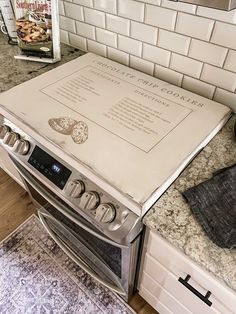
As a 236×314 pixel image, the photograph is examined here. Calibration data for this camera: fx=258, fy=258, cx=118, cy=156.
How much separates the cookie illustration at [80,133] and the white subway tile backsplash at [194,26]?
0.44m

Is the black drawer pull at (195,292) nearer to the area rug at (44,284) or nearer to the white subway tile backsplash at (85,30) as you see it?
the area rug at (44,284)

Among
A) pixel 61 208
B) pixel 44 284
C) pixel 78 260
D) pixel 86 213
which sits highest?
pixel 86 213

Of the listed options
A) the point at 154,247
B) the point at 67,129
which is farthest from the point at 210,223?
the point at 67,129

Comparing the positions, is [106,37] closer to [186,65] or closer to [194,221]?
[186,65]

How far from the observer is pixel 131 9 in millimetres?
901

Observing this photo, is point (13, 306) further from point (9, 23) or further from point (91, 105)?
point (9, 23)

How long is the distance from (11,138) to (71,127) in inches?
8.2

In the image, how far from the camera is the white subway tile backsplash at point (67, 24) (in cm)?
113

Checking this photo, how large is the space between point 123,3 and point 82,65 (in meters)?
0.26

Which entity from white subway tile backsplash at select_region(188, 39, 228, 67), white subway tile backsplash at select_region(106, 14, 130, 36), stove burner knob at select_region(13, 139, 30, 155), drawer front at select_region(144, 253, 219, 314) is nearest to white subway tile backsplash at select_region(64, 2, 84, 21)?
white subway tile backsplash at select_region(106, 14, 130, 36)

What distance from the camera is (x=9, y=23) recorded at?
44.8 inches

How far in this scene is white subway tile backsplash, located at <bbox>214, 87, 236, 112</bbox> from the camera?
0.84m

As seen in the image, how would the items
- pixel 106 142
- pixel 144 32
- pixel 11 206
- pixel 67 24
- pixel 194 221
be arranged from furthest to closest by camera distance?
pixel 11 206 → pixel 67 24 → pixel 144 32 → pixel 106 142 → pixel 194 221

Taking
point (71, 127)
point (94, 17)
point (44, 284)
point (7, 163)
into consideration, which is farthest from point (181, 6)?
point (44, 284)
